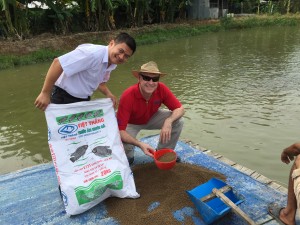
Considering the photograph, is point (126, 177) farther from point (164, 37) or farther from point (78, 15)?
point (78, 15)

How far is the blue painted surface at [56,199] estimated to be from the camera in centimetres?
259

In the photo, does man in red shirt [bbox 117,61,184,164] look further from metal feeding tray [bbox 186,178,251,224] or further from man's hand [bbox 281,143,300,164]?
man's hand [bbox 281,143,300,164]

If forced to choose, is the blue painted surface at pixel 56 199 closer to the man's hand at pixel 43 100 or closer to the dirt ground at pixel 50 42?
the man's hand at pixel 43 100

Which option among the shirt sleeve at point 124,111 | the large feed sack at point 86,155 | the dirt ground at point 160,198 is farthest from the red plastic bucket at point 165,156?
the shirt sleeve at point 124,111

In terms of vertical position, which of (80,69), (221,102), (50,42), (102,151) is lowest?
(221,102)

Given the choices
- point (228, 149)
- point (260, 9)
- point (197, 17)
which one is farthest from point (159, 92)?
point (260, 9)

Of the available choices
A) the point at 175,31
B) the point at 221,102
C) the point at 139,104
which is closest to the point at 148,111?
the point at 139,104

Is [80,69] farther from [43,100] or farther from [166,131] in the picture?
[166,131]

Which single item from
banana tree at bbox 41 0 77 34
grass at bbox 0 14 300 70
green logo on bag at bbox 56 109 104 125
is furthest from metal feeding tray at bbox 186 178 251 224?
banana tree at bbox 41 0 77 34

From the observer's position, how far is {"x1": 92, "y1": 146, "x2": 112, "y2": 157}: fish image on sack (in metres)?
2.80

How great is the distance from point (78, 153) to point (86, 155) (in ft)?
0.23

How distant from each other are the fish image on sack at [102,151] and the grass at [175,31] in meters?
9.08

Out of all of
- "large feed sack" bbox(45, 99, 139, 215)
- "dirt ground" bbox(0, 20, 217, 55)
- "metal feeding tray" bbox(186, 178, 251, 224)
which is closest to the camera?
"metal feeding tray" bbox(186, 178, 251, 224)

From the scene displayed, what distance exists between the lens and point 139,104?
319cm
